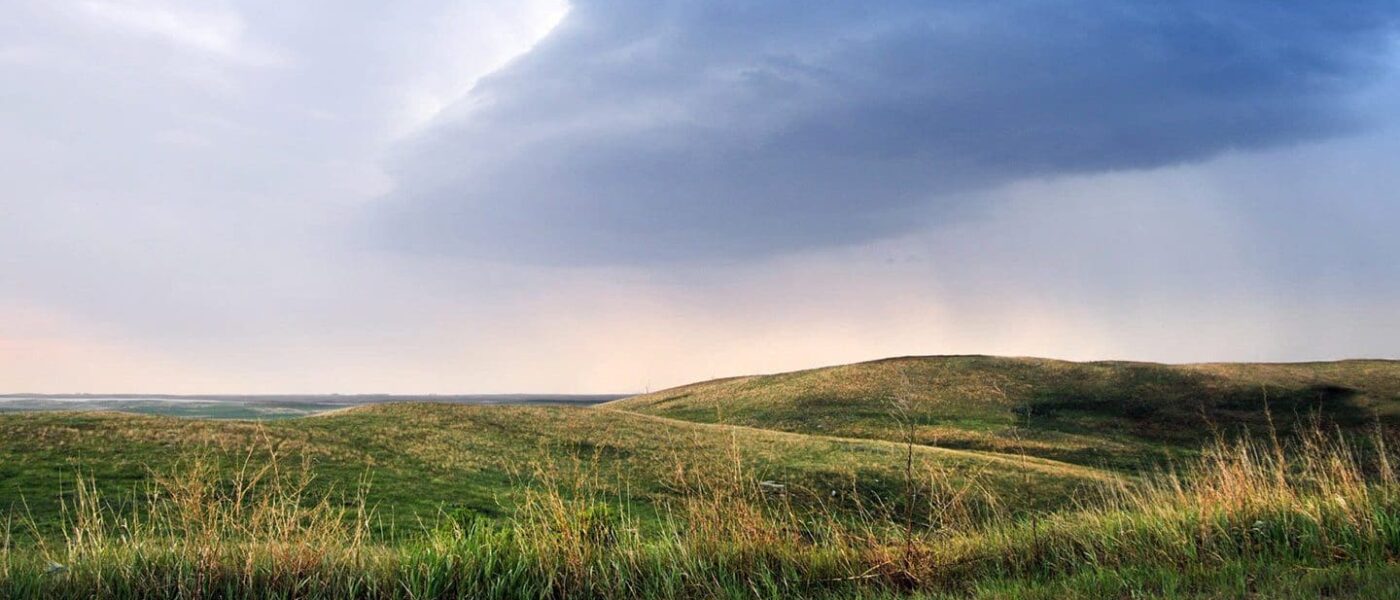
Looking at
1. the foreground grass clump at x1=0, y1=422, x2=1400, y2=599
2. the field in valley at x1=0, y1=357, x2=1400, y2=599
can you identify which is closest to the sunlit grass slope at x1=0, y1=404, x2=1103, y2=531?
the field in valley at x1=0, y1=357, x2=1400, y2=599

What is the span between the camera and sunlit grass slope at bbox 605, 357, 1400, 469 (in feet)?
184

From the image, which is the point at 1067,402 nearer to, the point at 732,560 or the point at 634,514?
the point at 634,514

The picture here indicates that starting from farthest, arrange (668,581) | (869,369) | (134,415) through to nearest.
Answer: (869,369) → (134,415) → (668,581)

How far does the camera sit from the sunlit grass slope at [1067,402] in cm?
5606

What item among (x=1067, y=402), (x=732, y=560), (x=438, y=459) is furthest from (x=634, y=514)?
(x=1067, y=402)

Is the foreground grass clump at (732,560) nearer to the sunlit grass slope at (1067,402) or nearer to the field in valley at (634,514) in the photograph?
the field in valley at (634,514)

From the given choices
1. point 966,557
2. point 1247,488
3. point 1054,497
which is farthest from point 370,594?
point 1054,497

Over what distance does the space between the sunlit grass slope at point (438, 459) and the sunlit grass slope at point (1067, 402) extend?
50.9 ft

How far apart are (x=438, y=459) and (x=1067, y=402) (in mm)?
54641

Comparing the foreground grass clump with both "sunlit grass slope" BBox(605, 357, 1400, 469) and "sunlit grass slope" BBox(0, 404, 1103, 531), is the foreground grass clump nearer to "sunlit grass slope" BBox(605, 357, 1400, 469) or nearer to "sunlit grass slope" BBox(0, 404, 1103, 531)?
"sunlit grass slope" BBox(0, 404, 1103, 531)

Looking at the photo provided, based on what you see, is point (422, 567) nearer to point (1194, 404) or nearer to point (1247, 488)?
point (1247, 488)

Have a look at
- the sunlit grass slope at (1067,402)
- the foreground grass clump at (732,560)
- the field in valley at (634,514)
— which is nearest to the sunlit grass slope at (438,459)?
the field in valley at (634,514)

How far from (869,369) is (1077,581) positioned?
73.2m

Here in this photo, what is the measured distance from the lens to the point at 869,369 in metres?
79.4
